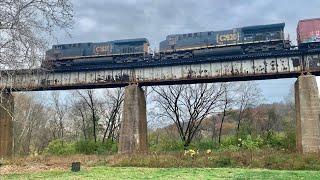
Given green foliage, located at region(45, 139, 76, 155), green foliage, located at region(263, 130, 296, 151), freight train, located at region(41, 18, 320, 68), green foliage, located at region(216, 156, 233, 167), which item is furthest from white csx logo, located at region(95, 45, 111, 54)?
green foliage, located at region(216, 156, 233, 167)

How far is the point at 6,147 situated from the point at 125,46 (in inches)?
572

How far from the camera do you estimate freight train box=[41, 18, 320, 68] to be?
31908mm

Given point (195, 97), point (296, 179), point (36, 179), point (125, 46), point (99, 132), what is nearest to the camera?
point (296, 179)

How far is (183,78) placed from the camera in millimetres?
31500

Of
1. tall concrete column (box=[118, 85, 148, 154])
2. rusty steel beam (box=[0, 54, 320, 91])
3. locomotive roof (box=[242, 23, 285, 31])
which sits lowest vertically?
tall concrete column (box=[118, 85, 148, 154])

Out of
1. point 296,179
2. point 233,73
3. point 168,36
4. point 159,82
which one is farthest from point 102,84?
point 296,179

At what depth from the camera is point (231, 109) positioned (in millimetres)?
52844

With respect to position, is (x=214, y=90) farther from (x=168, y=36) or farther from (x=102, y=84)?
(x=102, y=84)

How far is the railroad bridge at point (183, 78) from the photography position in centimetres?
2753

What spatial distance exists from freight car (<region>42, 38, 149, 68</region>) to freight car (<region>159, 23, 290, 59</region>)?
7.44ft

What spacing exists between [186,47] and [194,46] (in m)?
0.79

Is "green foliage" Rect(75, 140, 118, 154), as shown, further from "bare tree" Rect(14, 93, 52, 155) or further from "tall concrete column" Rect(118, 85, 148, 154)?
"bare tree" Rect(14, 93, 52, 155)

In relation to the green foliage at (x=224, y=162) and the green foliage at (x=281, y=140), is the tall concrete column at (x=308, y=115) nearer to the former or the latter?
the green foliage at (x=281, y=140)

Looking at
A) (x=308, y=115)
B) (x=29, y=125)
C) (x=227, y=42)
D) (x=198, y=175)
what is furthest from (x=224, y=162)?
(x=29, y=125)
